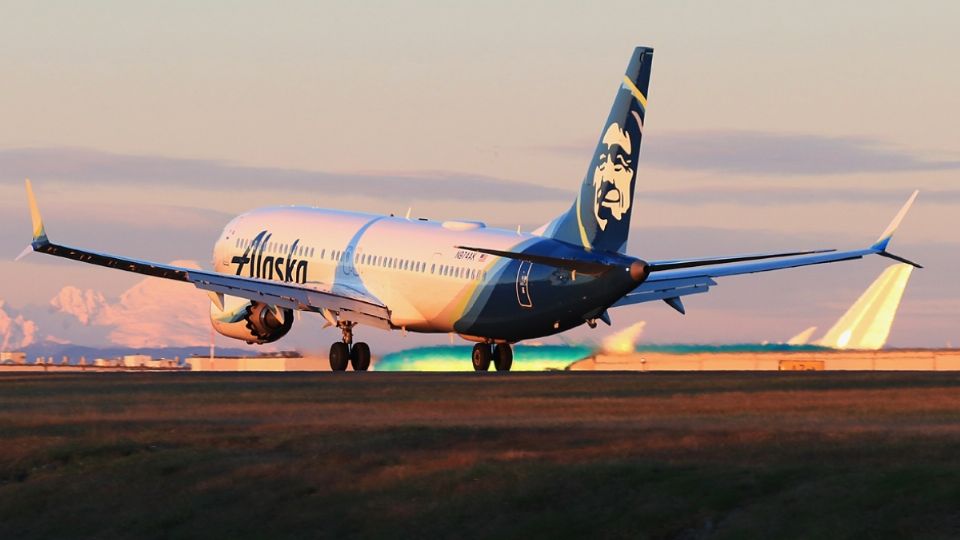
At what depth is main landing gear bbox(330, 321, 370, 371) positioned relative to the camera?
7556 cm

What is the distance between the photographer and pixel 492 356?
7412cm

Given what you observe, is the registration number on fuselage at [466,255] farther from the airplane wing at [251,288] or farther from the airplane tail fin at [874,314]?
the airplane tail fin at [874,314]

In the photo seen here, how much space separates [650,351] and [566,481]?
4767cm

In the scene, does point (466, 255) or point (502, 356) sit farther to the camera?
point (502, 356)

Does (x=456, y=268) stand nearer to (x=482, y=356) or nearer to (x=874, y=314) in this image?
(x=482, y=356)

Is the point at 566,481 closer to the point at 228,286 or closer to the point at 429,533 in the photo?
the point at 429,533

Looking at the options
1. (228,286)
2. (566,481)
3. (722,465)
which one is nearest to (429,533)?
(566,481)

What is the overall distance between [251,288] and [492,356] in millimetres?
9391

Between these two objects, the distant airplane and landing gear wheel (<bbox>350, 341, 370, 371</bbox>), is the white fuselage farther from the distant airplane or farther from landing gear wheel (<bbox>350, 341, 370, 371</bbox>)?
the distant airplane

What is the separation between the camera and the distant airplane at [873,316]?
94.2 meters

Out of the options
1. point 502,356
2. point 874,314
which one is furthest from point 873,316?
point 502,356

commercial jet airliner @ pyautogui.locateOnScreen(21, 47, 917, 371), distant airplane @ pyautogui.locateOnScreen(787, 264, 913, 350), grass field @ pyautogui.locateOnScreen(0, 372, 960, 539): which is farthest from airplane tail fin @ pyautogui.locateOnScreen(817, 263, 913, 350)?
grass field @ pyautogui.locateOnScreen(0, 372, 960, 539)

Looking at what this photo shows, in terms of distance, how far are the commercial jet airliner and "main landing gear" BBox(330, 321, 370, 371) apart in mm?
54

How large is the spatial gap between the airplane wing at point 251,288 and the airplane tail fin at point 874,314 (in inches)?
1014
